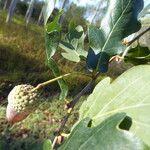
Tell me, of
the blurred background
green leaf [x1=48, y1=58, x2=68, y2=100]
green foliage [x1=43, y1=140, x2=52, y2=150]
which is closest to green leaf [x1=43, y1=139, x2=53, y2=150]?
green foliage [x1=43, y1=140, x2=52, y2=150]

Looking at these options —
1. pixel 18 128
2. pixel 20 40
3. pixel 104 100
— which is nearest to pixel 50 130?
pixel 18 128

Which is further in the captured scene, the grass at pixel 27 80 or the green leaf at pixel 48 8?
the grass at pixel 27 80

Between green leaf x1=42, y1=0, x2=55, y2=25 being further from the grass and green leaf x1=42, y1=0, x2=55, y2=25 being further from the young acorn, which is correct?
the grass

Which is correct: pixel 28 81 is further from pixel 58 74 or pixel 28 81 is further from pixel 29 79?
pixel 58 74

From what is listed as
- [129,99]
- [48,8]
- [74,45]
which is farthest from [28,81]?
[129,99]

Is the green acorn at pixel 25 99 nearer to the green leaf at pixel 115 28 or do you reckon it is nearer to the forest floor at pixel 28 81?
the green leaf at pixel 115 28

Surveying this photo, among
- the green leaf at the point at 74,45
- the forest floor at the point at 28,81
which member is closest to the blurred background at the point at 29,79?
the forest floor at the point at 28,81
